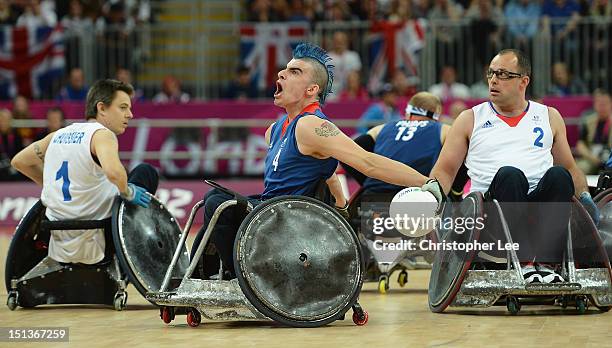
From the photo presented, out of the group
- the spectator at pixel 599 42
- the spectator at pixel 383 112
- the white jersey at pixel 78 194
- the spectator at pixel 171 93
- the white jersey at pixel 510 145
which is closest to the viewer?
the white jersey at pixel 510 145

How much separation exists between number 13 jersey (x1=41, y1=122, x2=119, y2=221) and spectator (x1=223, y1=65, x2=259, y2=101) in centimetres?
1187

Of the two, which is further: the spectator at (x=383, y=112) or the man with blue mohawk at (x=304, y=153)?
the spectator at (x=383, y=112)

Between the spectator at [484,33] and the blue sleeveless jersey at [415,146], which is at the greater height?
the spectator at [484,33]

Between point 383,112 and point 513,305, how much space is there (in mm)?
10460

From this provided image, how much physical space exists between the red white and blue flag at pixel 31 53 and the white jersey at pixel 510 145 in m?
14.0

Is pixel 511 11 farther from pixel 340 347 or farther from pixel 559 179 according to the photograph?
pixel 340 347

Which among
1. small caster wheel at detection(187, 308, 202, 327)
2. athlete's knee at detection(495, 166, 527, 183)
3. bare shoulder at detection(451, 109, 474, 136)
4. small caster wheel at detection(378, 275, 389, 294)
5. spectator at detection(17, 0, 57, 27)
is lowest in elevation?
small caster wheel at detection(378, 275, 389, 294)

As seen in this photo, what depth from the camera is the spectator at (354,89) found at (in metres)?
20.5

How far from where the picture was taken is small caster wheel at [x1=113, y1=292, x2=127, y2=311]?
30.5ft

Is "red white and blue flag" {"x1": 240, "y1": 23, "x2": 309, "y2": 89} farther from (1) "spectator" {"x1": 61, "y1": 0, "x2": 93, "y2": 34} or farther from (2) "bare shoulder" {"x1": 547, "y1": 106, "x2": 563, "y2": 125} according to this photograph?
(2) "bare shoulder" {"x1": 547, "y1": 106, "x2": 563, "y2": 125}

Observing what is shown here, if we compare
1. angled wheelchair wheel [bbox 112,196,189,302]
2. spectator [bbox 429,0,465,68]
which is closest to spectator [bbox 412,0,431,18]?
spectator [bbox 429,0,465,68]

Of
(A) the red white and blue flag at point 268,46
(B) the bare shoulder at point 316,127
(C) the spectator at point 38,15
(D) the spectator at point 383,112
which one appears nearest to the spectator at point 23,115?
(C) the spectator at point 38,15

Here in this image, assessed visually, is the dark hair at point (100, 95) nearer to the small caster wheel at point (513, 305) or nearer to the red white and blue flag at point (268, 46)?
the small caster wheel at point (513, 305)

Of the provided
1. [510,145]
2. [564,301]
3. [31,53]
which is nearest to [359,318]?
[564,301]
